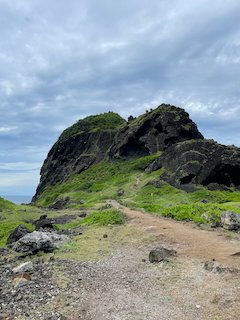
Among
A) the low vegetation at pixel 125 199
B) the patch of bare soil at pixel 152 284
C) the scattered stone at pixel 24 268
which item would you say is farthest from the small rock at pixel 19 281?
the low vegetation at pixel 125 199

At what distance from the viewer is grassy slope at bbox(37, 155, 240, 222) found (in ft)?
139

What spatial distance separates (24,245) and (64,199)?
66.3 meters

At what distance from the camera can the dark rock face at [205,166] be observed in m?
75.1

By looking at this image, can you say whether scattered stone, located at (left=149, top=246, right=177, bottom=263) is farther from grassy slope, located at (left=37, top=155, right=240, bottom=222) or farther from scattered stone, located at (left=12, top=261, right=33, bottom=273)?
grassy slope, located at (left=37, top=155, right=240, bottom=222)

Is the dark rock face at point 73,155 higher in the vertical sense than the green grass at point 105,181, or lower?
higher

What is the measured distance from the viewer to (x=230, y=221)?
3372 cm

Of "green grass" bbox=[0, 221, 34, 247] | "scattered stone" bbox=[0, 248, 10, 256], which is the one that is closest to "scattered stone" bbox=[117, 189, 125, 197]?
"green grass" bbox=[0, 221, 34, 247]

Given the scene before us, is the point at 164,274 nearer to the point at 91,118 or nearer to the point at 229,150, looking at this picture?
the point at 229,150

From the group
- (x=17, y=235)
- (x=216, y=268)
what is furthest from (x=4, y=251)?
(x=216, y=268)

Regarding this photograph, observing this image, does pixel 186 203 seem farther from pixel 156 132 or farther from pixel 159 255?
pixel 156 132

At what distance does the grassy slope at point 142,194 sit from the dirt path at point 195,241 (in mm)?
4068

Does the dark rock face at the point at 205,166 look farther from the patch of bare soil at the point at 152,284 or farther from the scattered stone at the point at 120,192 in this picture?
the patch of bare soil at the point at 152,284

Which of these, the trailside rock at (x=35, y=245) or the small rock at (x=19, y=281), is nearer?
the small rock at (x=19, y=281)

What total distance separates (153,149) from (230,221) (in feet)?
262
